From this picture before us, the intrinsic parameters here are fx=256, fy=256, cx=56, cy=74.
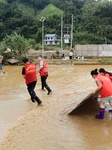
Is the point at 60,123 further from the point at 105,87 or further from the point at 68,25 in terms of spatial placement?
the point at 68,25

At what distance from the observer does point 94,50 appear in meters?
29.4

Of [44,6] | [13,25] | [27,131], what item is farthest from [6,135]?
[44,6]

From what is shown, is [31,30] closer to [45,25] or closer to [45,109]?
[45,25]

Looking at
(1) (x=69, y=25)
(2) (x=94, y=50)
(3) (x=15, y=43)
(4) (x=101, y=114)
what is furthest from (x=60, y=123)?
(1) (x=69, y=25)

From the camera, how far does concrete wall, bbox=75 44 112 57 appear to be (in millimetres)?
29328

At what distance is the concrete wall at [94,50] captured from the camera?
29328 mm

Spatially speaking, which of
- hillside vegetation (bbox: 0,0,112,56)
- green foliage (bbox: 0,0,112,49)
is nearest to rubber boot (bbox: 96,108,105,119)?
hillside vegetation (bbox: 0,0,112,56)

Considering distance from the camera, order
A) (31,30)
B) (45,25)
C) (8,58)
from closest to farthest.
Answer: (8,58), (31,30), (45,25)

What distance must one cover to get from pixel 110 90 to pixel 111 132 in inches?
Answer: 44.5

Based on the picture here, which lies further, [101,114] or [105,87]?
[101,114]

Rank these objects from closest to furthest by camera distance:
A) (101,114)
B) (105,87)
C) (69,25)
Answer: (105,87) < (101,114) < (69,25)

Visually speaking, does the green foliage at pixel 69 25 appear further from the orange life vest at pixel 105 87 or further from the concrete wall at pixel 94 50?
the orange life vest at pixel 105 87

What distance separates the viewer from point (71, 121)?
21.3 feet

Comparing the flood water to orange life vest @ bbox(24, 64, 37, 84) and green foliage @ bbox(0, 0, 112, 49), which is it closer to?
orange life vest @ bbox(24, 64, 37, 84)
